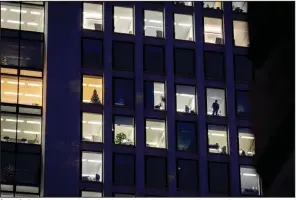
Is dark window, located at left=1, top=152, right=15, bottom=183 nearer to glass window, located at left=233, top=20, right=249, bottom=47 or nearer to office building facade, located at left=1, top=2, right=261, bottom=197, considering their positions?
office building facade, located at left=1, top=2, right=261, bottom=197

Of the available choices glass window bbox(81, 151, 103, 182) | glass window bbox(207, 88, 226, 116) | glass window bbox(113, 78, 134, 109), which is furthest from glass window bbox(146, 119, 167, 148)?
glass window bbox(207, 88, 226, 116)

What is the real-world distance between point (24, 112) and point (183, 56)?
12340 millimetres

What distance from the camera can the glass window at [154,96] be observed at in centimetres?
5338

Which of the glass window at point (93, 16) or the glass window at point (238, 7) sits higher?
the glass window at point (238, 7)

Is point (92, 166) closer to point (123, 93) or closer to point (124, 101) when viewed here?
point (124, 101)

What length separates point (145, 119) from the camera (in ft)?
173

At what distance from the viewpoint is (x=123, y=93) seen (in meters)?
53.1

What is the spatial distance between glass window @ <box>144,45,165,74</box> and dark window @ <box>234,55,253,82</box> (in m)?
5.71

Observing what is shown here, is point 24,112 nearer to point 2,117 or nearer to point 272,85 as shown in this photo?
point 2,117

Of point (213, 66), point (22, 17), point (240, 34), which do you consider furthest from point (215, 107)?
point (22, 17)

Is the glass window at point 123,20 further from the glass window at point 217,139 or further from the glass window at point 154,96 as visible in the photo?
the glass window at point 217,139

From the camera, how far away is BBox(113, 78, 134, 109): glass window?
52.8 m

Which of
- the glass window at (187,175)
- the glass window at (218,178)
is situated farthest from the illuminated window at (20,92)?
the glass window at (218,178)

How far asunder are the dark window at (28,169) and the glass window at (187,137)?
1001 cm
